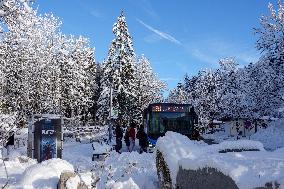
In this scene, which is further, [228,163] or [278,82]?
[278,82]

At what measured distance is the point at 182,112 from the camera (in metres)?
24.4

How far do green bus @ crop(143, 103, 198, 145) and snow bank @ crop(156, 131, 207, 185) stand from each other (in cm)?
1494

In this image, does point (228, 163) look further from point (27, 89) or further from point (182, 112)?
point (27, 89)

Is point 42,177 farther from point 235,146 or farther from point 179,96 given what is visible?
point 179,96

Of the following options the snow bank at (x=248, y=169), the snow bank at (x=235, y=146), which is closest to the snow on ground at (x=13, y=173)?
the snow bank at (x=235, y=146)

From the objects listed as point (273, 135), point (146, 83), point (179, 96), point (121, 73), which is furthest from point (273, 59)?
point (179, 96)

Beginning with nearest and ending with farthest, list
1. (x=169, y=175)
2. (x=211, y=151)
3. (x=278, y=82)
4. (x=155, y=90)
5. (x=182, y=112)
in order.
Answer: (x=211, y=151) < (x=169, y=175) < (x=182, y=112) < (x=278, y=82) < (x=155, y=90)

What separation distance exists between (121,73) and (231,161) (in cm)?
5164

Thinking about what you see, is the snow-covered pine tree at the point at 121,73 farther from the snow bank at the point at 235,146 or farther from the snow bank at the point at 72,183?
the snow bank at the point at 72,183

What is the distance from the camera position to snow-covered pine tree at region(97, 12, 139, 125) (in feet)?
185

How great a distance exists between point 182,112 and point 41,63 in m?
28.2

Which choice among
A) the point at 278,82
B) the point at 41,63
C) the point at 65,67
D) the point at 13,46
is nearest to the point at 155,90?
the point at 65,67

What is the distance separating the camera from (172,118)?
80.3ft

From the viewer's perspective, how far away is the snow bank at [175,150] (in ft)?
26.9
